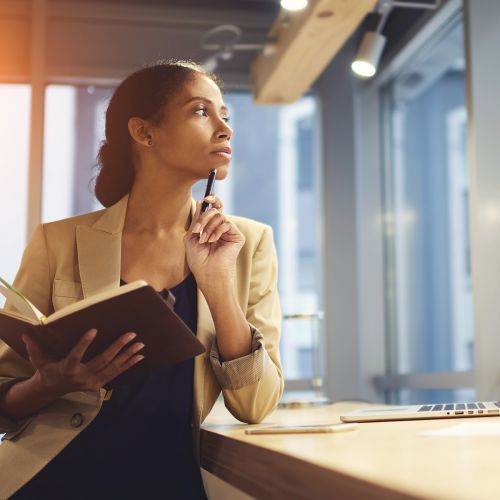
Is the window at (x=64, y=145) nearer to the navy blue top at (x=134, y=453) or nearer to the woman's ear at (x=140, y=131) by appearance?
the woman's ear at (x=140, y=131)

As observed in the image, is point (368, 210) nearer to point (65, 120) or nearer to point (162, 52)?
point (162, 52)

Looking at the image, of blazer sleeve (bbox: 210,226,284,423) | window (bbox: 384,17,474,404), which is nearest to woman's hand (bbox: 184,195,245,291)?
blazer sleeve (bbox: 210,226,284,423)

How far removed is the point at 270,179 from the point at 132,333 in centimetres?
481

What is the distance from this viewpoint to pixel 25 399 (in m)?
1.52

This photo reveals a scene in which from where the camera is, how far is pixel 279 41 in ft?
12.6

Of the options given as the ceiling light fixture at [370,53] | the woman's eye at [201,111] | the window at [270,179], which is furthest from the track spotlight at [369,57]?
the woman's eye at [201,111]

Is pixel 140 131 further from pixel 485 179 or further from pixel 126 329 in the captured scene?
pixel 485 179

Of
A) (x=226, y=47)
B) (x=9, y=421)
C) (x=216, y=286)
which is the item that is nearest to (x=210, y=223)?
(x=216, y=286)

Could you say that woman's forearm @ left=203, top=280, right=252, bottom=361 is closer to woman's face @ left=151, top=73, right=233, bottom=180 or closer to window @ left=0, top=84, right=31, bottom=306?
woman's face @ left=151, top=73, right=233, bottom=180

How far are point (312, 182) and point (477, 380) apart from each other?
1.93 metres

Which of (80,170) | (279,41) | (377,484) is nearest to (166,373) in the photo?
(377,484)

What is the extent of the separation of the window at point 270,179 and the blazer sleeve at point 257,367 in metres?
1.48

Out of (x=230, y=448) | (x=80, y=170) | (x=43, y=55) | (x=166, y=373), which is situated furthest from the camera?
(x=80, y=170)

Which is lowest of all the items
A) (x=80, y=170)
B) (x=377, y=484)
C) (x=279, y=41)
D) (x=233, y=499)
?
(x=233, y=499)
